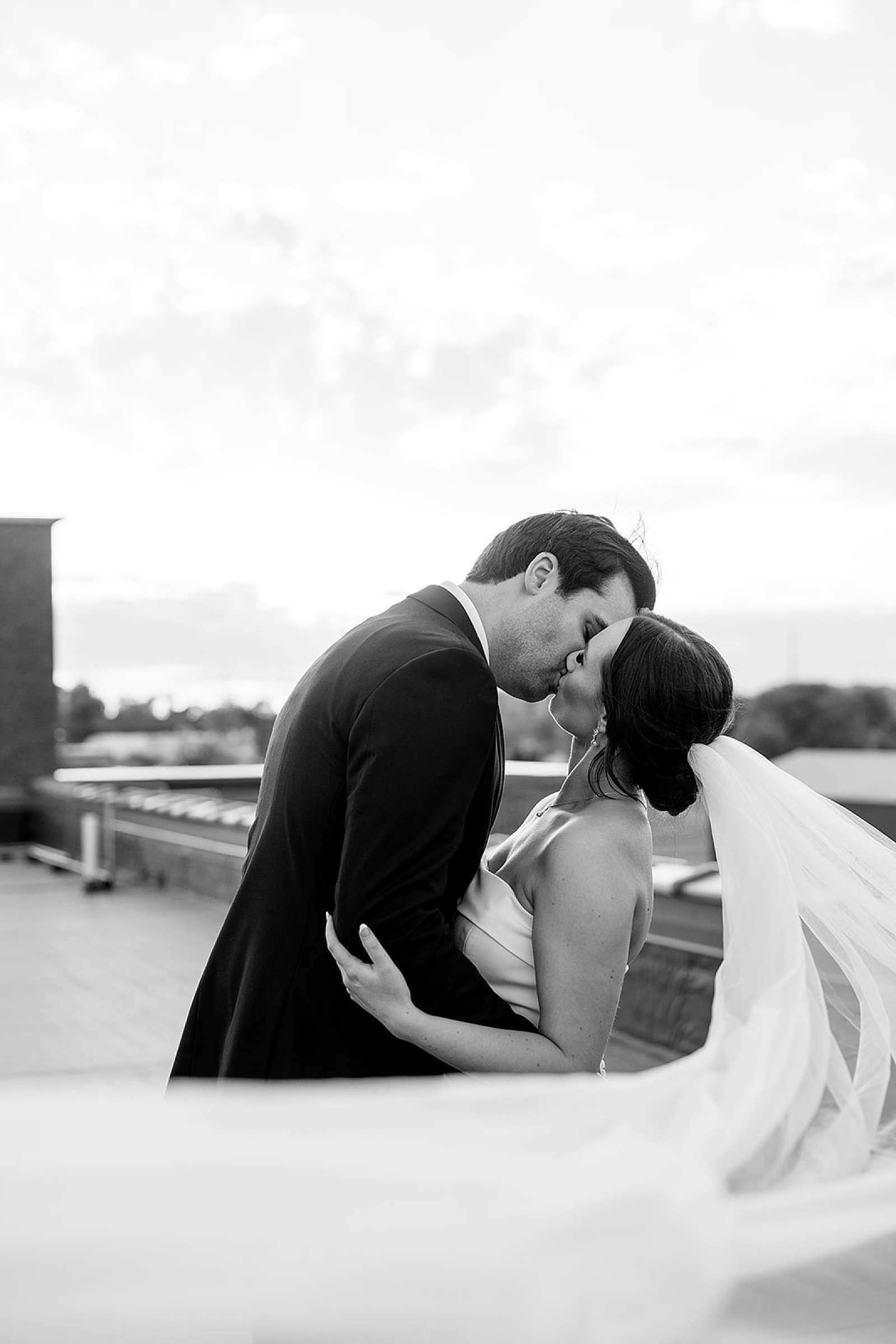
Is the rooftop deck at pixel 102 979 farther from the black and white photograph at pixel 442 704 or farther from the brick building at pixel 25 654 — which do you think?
the brick building at pixel 25 654

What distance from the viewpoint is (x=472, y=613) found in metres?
1.93

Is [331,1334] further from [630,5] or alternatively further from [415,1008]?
[630,5]

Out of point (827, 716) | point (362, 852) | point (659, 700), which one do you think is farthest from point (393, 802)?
point (827, 716)

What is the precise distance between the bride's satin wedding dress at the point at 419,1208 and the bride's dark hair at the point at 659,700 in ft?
1.98

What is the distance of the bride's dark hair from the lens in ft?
6.20

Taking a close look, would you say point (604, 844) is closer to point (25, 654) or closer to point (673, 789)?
point (673, 789)

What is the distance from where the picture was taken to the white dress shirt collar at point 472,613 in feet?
6.31

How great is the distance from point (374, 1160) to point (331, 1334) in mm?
154

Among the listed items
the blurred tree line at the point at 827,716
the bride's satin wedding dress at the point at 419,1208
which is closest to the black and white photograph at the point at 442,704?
the bride's satin wedding dress at the point at 419,1208

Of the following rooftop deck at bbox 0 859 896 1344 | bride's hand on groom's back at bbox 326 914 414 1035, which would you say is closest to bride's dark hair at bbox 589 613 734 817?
bride's hand on groom's back at bbox 326 914 414 1035

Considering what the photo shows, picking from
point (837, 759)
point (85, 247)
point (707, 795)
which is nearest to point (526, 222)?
point (85, 247)

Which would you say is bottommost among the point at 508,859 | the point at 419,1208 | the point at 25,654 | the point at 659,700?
the point at 419,1208

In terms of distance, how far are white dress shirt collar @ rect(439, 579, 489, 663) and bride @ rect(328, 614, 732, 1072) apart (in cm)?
14

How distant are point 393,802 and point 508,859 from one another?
543 mm
